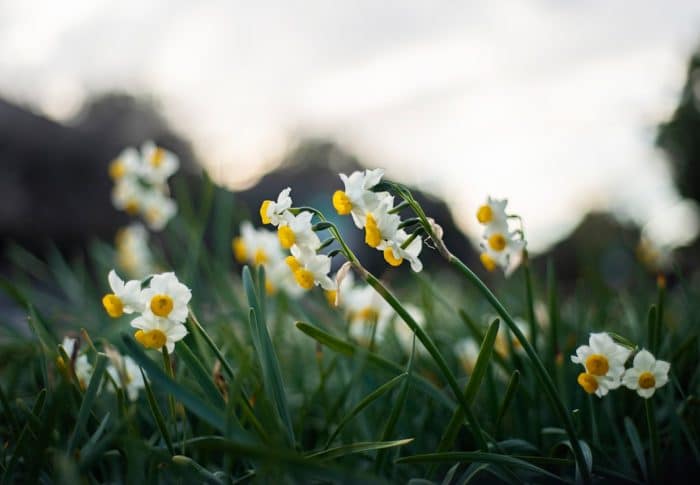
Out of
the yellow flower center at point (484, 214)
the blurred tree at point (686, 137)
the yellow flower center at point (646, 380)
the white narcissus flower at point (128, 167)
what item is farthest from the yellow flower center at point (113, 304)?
the blurred tree at point (686, 137)

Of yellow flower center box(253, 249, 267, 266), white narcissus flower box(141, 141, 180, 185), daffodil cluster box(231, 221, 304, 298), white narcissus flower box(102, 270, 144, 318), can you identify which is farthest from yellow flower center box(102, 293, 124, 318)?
white narcissus flower box(141, 141, 180, 185)

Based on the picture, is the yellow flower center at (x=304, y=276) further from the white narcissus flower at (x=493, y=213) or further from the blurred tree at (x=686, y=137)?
the blurred tree at (x=686, y=137)

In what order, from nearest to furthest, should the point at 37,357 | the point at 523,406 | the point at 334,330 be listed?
the point at 523,406 < the point at 37,357 < the point at 334,330

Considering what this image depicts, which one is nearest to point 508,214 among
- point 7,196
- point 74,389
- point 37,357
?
point 74,389

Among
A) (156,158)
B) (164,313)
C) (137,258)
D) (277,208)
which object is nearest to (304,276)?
(277,208)

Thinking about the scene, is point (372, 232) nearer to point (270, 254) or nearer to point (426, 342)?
point (426, 342)

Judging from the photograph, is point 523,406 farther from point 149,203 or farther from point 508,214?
point 149,203
